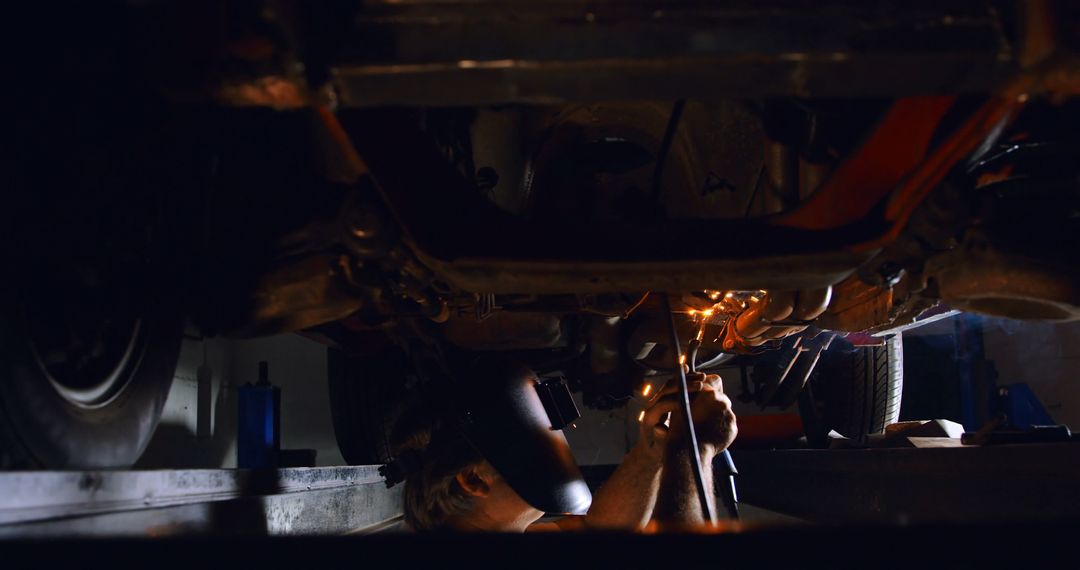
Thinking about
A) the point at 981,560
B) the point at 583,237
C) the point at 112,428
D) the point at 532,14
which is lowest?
the point at 981,560

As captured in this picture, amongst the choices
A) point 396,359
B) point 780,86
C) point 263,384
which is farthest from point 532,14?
point 263,384

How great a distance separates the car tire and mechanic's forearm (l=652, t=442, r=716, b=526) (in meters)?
1.20

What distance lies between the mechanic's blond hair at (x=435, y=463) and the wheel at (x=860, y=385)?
145cm

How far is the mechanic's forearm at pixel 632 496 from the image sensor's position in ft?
6.86

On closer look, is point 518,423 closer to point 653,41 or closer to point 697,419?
point 697,419

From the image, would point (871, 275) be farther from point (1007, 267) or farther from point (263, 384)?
point (263, 384)

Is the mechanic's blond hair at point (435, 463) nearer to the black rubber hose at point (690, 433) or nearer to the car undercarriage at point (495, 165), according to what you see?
the car undercarriage at point (495, 165)

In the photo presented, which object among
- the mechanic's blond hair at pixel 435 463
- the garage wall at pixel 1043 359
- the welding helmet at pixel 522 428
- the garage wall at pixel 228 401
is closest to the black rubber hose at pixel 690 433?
the welding helmet at pixel 522 428

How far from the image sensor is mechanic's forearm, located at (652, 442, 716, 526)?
6.50 ft

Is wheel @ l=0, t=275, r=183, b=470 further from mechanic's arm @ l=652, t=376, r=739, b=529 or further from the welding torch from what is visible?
mechanic's arm @ l=652, t=376, r=739, b=529

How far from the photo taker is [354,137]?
3.65 ft

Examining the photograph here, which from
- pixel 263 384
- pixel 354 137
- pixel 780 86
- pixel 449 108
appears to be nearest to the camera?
pixel 780 86

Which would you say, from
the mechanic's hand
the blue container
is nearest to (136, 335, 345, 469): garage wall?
the blue container

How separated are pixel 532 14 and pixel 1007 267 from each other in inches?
34.1
